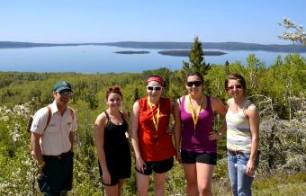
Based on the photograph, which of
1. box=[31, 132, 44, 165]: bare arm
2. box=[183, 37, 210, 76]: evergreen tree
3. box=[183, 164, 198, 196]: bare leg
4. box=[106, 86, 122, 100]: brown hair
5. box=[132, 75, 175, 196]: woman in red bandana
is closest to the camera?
box=[31, 132, 44, 165]: bare arm

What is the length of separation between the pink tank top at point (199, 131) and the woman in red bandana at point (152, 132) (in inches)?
7.8

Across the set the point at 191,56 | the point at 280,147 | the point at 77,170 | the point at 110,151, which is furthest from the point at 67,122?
the point at 191,56

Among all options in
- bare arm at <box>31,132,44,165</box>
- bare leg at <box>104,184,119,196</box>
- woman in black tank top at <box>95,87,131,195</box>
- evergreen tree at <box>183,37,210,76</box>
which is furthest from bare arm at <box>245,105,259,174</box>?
evergreen tree at <box>183,37,210,76</box>

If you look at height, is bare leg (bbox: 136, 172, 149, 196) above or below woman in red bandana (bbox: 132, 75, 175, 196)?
below

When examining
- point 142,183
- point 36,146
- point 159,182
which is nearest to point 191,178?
point 159,182

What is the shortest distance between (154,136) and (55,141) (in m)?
1.28

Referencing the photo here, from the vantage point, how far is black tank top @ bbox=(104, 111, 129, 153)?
19.4 feet

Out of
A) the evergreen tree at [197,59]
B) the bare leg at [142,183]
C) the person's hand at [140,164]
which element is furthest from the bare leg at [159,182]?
the evergreen tree at [197,59]

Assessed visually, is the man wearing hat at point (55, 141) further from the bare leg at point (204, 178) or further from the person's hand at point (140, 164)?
the bare leg at point (204, 178)

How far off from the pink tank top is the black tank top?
77 centimetres

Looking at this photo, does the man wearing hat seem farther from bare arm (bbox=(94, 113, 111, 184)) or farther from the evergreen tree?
the evergreen tree

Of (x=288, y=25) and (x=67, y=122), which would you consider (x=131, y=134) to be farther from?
(x=288, y=25)

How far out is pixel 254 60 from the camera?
59688 mm

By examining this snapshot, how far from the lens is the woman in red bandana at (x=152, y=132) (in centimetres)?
584
